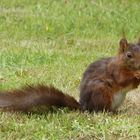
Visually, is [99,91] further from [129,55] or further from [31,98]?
[31,98]

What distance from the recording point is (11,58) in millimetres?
9086

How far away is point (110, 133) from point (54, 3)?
9.44 meters

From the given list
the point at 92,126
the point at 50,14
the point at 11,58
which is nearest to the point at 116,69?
the point at 92,126

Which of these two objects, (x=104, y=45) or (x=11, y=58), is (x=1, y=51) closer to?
(x=11, y=58)

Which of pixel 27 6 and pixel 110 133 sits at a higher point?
pixel 27 6

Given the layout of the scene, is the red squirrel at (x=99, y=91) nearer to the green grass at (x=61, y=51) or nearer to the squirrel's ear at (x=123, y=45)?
the squirrel's ear at (x=123, y=45)

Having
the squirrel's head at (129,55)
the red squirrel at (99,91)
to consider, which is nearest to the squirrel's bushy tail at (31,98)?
the red squirrel at (99,91)

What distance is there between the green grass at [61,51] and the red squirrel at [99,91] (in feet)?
0.39

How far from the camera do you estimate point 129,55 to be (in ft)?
20.3

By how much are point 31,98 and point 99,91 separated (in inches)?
26.4

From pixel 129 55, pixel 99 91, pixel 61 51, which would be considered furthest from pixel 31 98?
pixel 61 51

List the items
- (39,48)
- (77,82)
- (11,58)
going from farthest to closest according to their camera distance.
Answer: (39,48)
(11,58)
(77,82)

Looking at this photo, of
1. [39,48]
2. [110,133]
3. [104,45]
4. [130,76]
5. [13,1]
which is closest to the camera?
[110,133]

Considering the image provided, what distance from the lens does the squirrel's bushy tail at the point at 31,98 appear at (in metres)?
5.96
